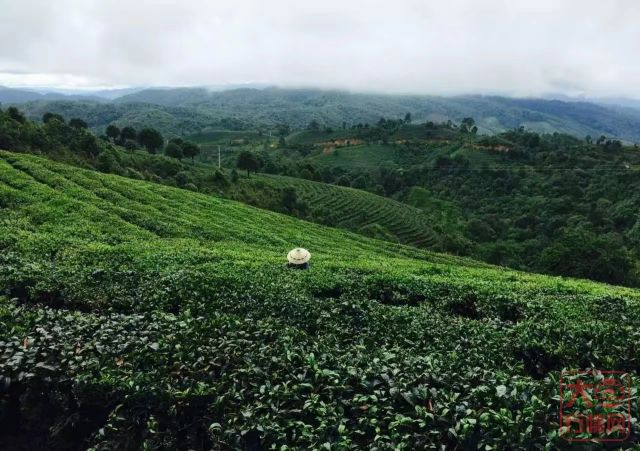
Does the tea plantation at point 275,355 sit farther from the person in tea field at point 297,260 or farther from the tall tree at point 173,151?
the tall tree at point 173,151

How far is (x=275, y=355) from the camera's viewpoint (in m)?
6.87

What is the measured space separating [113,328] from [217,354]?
2258mm

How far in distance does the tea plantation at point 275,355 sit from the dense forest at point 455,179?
41938 millimetres

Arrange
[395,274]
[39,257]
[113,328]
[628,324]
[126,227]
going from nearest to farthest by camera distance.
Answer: [113,328] < [628,324] < [39,257] < [395,274] < [126,227]

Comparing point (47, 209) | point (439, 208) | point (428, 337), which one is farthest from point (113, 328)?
point (439, 208)

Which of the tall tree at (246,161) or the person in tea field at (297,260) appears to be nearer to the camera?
the person in tea field at (297,260)

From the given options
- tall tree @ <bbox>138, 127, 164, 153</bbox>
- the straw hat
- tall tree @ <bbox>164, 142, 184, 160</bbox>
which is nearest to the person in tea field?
the straw hat

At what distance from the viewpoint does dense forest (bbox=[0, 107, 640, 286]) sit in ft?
174

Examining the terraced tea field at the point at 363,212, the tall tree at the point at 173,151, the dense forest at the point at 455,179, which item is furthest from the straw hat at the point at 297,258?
the tall tree at the point at 173,151

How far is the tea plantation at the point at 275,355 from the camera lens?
533 centimetres

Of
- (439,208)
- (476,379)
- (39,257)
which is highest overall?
(476,379)

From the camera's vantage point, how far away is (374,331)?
9344 millimetres

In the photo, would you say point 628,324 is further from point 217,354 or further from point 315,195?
point 315,195

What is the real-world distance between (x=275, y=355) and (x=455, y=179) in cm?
12150
